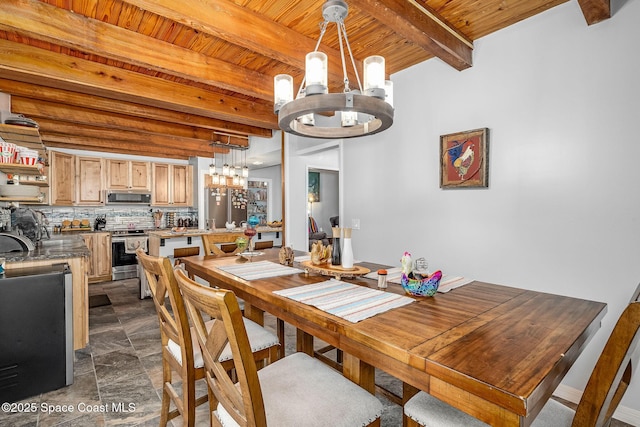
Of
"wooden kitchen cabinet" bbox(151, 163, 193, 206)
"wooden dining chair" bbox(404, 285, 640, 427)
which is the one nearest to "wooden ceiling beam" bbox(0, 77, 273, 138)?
"wooden kitchen cabinet" bbox(151, 163, 193, 206)

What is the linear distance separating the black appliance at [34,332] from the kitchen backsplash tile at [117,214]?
4.33 m

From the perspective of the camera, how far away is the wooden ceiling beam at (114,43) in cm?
195

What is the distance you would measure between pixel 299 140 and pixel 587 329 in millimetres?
4044

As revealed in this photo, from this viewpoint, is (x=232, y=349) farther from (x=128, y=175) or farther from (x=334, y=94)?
(x=128, y=175)

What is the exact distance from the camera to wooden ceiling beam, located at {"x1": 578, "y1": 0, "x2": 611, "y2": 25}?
5.84 ft

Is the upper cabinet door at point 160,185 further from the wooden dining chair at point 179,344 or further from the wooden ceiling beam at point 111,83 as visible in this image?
the wooden dining chair at point 179,344

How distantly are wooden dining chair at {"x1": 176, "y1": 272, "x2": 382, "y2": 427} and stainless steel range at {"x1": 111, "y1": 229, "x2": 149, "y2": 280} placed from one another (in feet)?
16.7

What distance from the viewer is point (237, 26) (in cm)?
205

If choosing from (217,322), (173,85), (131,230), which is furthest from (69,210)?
(217,322)

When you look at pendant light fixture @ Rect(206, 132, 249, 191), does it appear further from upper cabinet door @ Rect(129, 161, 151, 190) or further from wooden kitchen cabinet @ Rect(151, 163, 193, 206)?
upper cabinet door @ Rect(129, 161, 151, 190)

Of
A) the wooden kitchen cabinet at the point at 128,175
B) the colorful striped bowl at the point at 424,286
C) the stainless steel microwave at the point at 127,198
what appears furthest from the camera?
the wooden kitchen cabinet at the point at 128,175

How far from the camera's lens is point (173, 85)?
3.27 m

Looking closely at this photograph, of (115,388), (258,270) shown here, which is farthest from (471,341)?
(115,388)

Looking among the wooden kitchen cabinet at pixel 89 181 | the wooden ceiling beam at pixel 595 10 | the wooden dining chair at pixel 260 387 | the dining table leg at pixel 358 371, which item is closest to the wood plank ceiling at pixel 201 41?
the wooden ceiling beam at pixel 595 10
